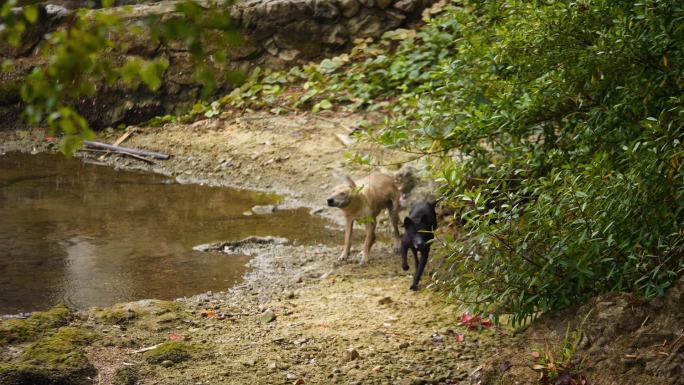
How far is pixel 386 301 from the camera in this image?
7.34m

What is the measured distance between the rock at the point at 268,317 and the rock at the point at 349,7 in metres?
10.1

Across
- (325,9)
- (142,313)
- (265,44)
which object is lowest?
(142,313)

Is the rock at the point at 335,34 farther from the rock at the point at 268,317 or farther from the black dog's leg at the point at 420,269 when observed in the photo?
the rock at the point at 268,317

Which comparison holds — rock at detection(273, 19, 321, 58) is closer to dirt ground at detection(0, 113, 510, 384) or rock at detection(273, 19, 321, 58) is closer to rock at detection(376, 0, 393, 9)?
rock at detection(376, 0, 393, 9)

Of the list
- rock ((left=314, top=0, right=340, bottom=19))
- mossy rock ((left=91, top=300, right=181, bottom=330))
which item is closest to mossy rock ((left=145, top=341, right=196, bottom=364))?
mossy rock ((left=91, top=300, right=181, bottom=330))

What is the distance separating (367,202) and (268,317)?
2.50m

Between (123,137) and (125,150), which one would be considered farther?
(123,137)

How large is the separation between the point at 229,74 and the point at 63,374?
152 inches

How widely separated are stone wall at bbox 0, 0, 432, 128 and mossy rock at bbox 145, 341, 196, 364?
33.9ft

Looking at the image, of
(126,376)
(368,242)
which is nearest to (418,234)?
(368,242)

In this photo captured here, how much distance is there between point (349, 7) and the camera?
53.5ft

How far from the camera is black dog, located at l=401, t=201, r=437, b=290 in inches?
307

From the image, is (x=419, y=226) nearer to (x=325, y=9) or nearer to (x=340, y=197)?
(x=340, y=197)

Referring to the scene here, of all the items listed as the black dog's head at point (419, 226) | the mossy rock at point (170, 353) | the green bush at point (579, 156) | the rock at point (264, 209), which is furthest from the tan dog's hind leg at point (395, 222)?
the mossy rock at point (170, 353)
